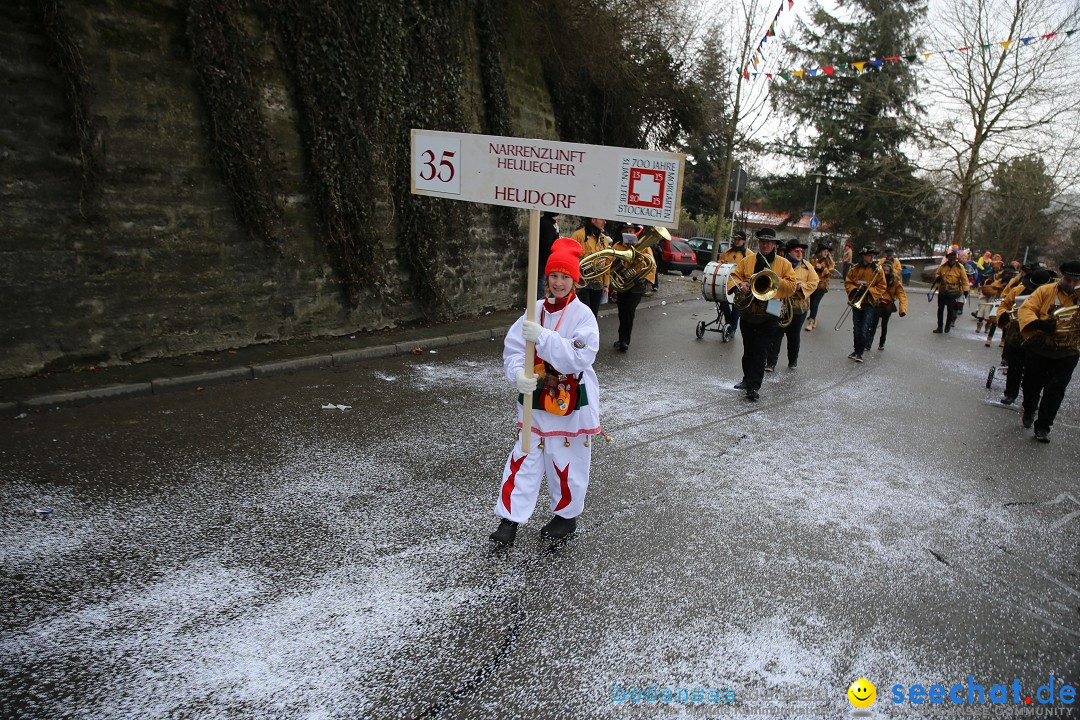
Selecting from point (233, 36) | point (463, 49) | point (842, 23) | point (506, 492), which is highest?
point (842, 23)

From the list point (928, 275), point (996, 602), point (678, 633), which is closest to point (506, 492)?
point (678, 633)

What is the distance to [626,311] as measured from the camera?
9906 mm

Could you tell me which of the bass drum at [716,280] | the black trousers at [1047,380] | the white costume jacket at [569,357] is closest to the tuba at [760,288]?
the bass drum at [716,280]

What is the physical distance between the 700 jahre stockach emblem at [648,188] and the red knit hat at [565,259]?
0.40 m

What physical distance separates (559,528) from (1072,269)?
19.8ft

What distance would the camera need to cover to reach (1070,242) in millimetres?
45219

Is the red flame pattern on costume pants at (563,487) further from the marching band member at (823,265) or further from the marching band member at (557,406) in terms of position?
the marching band member at (823,265)

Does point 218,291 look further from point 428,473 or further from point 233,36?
point 428,473

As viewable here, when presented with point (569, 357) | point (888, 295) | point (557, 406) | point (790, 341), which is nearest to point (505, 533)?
point (557, 406)

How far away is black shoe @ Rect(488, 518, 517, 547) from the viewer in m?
4.02

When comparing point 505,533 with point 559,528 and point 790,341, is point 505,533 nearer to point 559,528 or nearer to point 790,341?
point 559,528

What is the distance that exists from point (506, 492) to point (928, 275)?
29577mm

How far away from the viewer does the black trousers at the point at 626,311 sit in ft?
31.9

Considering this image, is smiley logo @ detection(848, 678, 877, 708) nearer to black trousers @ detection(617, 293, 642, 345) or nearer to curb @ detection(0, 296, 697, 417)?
curb @ detection(0, 296, 697, 417)
